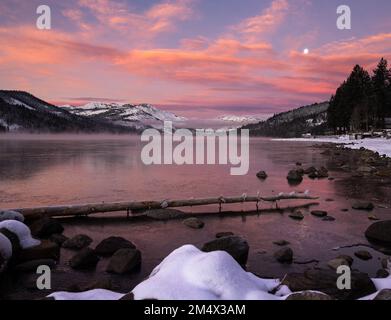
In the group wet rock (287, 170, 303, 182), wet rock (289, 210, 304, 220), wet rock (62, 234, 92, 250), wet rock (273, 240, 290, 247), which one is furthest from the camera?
wet rock (287, 170, 303, 182)

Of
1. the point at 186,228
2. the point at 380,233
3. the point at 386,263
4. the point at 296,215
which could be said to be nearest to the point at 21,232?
the point at 186,228

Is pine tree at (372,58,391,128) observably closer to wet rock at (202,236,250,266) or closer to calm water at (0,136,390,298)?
calm water at (0,136,390,298)

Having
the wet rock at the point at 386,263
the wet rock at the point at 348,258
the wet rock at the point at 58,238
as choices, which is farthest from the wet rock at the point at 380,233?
the wet rock at the point at 58,238

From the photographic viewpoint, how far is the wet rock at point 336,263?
1194 cm

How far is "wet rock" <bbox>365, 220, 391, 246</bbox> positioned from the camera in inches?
570

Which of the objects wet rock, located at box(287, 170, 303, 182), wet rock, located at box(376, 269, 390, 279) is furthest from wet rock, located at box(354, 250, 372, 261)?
wet rock, located at box(287, 170, 303, 182)

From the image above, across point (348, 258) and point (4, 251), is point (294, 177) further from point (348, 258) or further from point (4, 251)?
point (4, 251)

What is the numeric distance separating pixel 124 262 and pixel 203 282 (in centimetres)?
474

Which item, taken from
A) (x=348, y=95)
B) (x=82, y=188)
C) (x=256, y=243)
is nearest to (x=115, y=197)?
(x=82, y=188)

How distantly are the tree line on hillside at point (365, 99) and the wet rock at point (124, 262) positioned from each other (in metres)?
86.8

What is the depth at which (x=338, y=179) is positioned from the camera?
→ 32531 millimetres

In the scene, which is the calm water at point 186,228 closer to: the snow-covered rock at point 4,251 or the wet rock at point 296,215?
the wet rock at point 296,215

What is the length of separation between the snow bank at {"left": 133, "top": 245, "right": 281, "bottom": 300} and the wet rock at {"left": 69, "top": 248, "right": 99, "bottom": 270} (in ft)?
13.7
